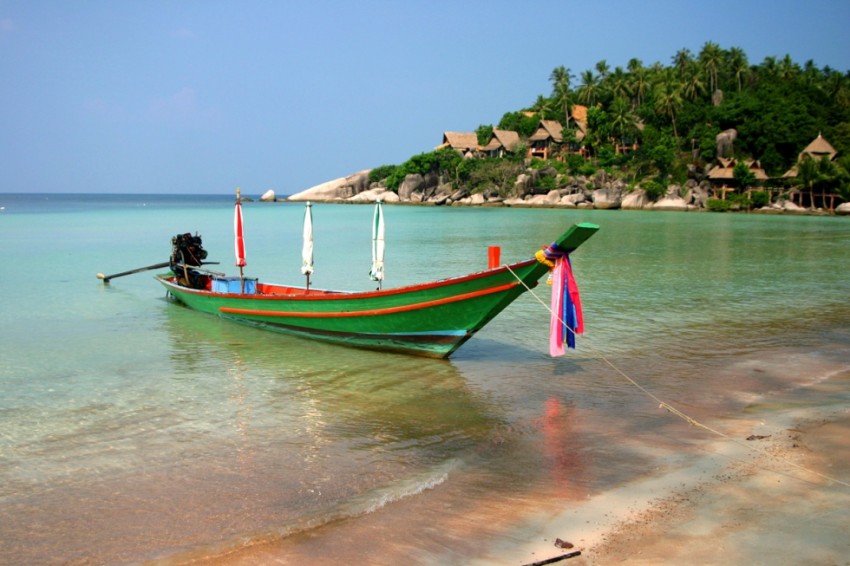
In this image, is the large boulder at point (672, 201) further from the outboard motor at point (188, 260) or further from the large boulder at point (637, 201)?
the outboard motor at point (188, 260)

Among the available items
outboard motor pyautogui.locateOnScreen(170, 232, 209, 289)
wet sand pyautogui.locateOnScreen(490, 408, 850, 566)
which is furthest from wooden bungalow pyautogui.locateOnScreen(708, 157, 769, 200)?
wet sand pyautogui.locateOnScreen(490, 408, 850, 566)

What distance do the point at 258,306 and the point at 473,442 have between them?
25.2ft

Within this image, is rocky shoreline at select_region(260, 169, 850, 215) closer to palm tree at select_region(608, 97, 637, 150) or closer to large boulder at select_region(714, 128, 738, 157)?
large boulder at select_region(714, 128, 738, 157)

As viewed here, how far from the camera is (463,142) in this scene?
9375cm

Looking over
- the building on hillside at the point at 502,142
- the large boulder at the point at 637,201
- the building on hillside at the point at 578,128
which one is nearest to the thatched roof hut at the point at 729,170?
the large boulder at the point at 637,201

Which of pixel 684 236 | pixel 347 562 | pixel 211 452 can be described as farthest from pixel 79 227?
pixel 347 562

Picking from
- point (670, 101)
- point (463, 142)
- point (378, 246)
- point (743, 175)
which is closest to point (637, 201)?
point (743, 175)

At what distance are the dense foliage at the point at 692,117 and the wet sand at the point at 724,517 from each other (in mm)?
57557

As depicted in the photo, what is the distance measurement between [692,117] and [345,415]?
70.0m

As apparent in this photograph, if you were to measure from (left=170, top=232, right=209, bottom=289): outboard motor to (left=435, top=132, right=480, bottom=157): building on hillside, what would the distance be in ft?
248

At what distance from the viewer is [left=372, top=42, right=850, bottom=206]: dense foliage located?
62656mm

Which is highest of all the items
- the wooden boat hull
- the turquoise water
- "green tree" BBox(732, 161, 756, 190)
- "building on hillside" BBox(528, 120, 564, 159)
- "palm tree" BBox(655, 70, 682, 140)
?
"palm tree" BBox(655, 70, 682, 140)

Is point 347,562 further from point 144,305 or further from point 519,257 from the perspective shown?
point 519,257

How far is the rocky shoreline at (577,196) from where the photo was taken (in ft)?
218
